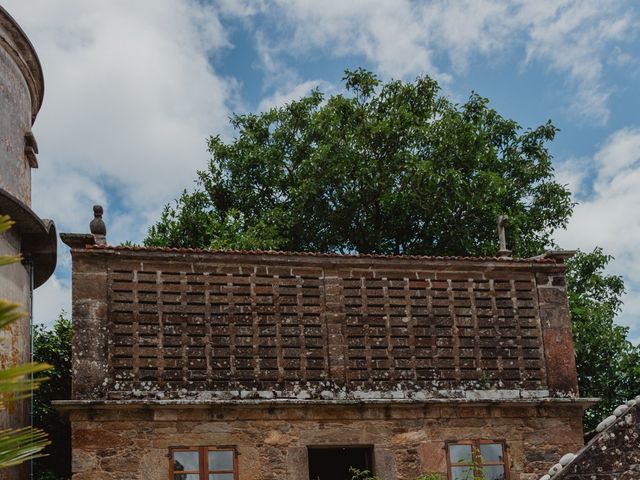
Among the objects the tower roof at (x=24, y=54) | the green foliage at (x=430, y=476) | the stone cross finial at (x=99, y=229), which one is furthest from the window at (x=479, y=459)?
the tower roof at (x=24, y=54)

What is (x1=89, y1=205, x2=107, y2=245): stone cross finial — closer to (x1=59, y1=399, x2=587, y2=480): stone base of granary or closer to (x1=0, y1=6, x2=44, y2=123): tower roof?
(x1=59, y1=399, x2=587, y2=480): stone base of granary

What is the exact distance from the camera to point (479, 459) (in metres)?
12.1

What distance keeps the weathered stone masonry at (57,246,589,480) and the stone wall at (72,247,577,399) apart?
2cm

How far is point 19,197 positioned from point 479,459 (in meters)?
7.74

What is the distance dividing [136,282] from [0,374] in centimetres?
1005

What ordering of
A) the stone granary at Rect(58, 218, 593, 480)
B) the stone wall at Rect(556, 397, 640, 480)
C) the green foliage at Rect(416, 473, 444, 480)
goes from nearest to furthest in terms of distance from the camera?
1. the stone wall at Rect(556, 397, 640, 480)
2. the green foliage at Rect(416, 473, 444, 480)
3. the stone granary at Rect(58, 218, 593, 480)

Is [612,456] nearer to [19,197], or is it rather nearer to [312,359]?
[312,359]

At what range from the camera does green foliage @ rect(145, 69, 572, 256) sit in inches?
873

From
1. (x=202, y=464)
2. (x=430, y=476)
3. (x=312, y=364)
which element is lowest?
(x=430, y=476)

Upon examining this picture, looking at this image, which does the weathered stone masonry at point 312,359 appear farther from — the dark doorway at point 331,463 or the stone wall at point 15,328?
the dark doorway at point 331,463

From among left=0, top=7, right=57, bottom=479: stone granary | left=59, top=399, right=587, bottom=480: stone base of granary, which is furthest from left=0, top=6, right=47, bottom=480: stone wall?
left=59, top=399, right=587, bottom=480: stone base of granary

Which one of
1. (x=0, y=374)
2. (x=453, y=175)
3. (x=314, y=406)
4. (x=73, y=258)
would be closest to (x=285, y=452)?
(x=314, y=406)

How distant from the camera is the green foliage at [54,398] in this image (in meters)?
16.4

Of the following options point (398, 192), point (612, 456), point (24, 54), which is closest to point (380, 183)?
point (398, 192)
